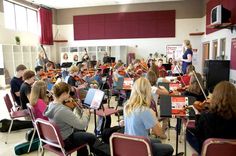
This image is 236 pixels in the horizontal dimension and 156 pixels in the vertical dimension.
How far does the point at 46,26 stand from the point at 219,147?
12.9m

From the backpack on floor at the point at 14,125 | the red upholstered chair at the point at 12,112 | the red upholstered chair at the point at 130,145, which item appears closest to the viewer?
the red upholstered chair at the point at 130,145

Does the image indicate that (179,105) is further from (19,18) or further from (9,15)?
(19,18)

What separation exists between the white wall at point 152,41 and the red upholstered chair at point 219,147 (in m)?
11.0

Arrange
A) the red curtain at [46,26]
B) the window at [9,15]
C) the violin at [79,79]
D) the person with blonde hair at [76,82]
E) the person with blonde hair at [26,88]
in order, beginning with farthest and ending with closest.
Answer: the red curtain at [46,26]
the window at [9,15]
the violin at [79,79]
the person with blonde hair at [76,82]
the person with blonde hair at [26,88]

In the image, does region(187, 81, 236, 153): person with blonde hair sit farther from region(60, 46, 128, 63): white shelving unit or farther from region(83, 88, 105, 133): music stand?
region(60, 46, 128, 63): white shelving unit

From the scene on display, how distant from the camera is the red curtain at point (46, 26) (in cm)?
1286

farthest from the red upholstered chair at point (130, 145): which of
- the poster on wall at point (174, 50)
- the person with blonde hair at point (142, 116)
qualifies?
the poster on wall at point (174, 50)

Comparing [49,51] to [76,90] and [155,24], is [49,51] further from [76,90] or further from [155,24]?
[76,90]

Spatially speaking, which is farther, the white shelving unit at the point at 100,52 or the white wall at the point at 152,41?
the white shelving unit at the point at 100,52

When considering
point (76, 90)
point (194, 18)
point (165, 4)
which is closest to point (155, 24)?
point (165, 4)

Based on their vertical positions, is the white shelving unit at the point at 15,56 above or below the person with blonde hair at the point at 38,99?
above

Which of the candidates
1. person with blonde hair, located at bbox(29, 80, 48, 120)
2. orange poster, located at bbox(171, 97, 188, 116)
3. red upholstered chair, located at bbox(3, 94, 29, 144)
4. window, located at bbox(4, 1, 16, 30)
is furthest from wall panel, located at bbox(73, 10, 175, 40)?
orange poster, located at bbox(171, 97, 188, 116)

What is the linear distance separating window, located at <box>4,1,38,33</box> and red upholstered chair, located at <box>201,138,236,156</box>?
10.8m

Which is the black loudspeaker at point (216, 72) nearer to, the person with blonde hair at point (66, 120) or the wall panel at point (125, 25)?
the person with blonde hair at point (66, 120)
